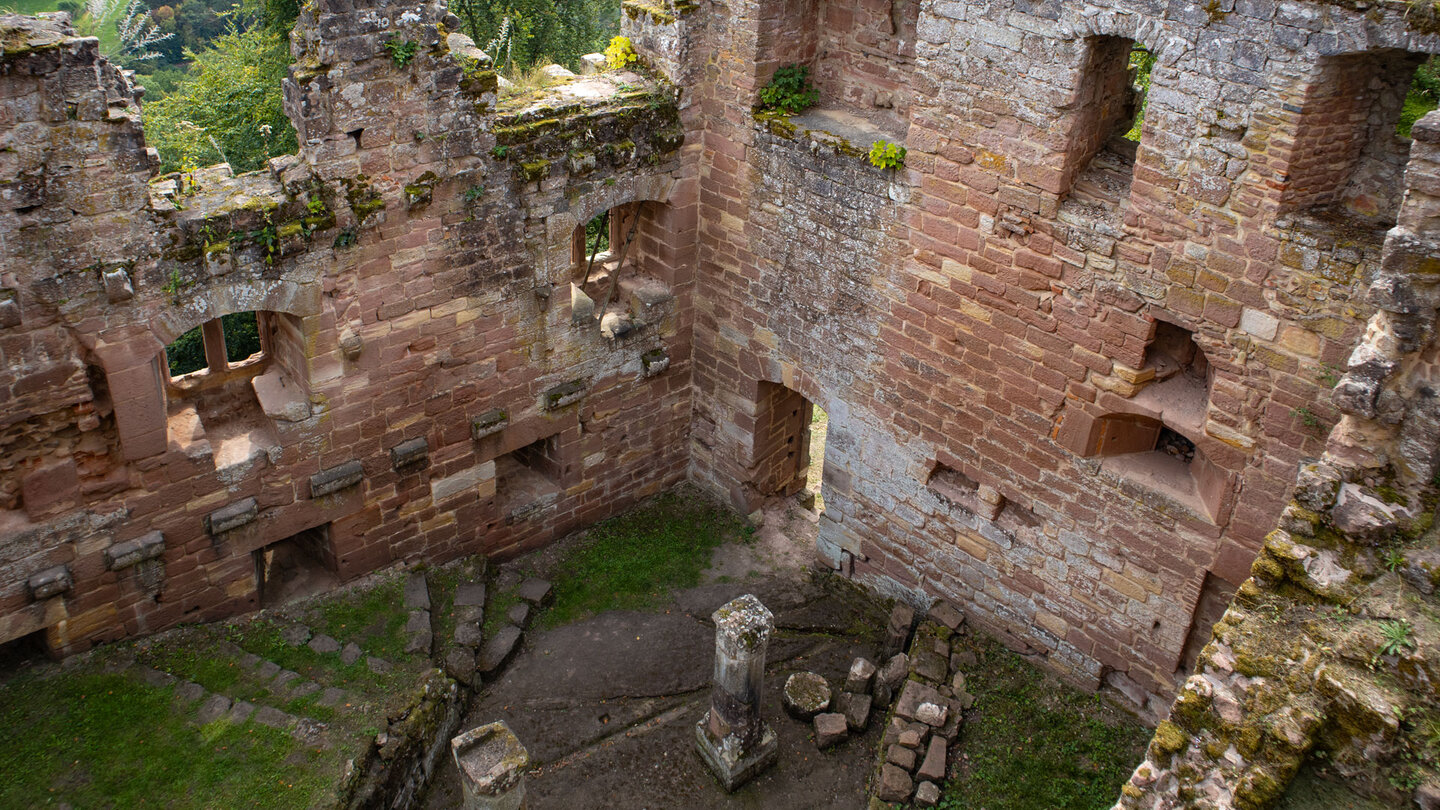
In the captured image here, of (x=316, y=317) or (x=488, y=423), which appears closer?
(x=316, y=317)

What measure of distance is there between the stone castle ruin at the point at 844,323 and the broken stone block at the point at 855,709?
1414mm

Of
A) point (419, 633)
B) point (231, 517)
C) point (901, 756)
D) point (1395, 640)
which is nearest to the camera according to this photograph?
point (1395, 640)

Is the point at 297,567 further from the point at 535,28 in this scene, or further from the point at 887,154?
the point at 535,28

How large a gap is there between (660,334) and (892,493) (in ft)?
9.66

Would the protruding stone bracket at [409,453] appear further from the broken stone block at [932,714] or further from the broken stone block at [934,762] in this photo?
the broken stone block at [934,762]

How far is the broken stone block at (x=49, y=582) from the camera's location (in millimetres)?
8672

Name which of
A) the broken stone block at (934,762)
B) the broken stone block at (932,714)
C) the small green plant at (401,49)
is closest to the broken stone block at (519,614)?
the broken stone block at (932,714)

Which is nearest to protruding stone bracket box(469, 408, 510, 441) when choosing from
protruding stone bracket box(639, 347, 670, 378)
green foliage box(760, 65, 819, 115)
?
protruding stone bracket box(639, 347, 670, 378)

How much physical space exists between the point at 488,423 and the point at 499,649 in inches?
83.0

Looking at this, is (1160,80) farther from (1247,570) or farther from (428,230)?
(428,230)

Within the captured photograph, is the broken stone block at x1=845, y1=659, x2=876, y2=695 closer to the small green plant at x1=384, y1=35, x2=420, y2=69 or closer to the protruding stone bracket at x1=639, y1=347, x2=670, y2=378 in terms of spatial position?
the protruding stone bracket at x1=639, y1=347, x2=670, y2=378

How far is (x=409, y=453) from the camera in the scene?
34.2ft

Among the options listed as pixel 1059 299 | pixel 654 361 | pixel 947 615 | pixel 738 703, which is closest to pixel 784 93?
pixel 654 361

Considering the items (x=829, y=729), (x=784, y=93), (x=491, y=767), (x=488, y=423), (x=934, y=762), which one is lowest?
(x=829, y=729)
